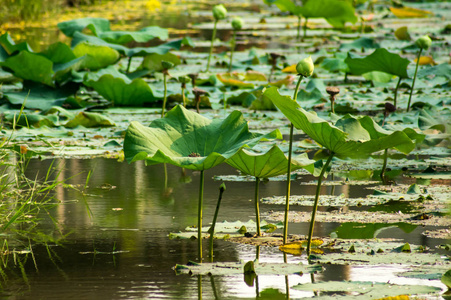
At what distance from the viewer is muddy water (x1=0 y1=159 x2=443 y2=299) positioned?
1.83 m

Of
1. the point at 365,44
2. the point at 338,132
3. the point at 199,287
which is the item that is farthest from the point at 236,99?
the point at 199,287

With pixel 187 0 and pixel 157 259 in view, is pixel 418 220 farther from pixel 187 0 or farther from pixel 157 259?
pixel 187 0

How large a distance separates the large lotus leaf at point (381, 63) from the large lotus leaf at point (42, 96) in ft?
5.86

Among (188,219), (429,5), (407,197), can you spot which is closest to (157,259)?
(188,219)

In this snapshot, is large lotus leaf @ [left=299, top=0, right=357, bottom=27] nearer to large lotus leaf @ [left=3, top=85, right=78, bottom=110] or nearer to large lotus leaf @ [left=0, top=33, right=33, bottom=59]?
large lotus leaf @ [left=3, top=85, right=78, bottom=110]

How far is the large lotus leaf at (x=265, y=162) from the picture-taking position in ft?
6.84

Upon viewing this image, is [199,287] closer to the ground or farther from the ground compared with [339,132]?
closer to the ground

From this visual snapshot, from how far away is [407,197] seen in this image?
2.72m

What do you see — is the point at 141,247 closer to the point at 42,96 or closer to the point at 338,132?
the point at 338,132

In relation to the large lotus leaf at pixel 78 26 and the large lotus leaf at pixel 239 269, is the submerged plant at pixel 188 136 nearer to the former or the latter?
the large lotus leaf at pixel 239 269

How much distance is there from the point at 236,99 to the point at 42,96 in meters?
1.24

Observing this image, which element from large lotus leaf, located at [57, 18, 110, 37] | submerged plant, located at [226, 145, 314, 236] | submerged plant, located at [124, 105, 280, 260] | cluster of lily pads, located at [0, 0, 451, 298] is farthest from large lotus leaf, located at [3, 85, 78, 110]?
submerged plant, located at [226, 145, 314, 236]

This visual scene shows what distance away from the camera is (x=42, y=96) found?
184 inches

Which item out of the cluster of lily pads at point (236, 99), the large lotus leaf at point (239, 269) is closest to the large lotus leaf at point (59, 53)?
the cluster of lily pads at point (236, 99)
